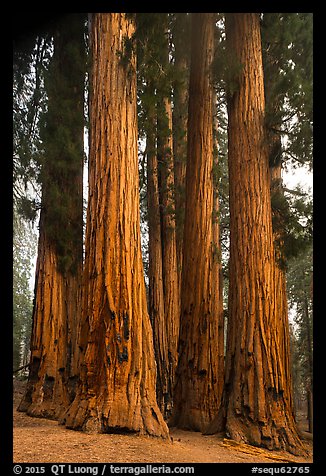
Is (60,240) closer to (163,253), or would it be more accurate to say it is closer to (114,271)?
(163,253)

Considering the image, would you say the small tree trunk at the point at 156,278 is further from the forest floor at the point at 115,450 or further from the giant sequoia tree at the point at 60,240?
A: the forest floor at the point at 115,450

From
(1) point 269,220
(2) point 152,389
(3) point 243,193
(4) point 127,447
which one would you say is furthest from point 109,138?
(4) point 127,447

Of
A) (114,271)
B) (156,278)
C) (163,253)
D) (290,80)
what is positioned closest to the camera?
(114,271)

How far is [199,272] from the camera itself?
28.9 ft

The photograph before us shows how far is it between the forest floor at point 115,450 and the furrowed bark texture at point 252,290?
522 mm

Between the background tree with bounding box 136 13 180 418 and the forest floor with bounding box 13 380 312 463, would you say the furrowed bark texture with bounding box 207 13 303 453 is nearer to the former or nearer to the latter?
the forest floor with bounding box 13 380 312 463

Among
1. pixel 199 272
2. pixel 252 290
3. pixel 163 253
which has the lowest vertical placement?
pixel 252 290

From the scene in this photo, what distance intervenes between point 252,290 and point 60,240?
14.5 feet

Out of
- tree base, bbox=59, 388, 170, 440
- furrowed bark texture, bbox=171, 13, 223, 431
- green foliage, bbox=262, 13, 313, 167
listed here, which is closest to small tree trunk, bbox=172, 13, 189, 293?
furrowed bark texture, bbox=171, 13, 223, 431

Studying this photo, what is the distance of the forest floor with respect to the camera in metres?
Answer: 4.13

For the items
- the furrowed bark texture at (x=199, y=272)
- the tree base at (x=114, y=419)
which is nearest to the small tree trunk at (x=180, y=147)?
the furrowed bark texture at (x=199, y=272)

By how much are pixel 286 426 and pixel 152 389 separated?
2.14m

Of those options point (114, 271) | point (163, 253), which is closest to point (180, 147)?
point (163, 253)

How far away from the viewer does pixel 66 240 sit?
962cm
